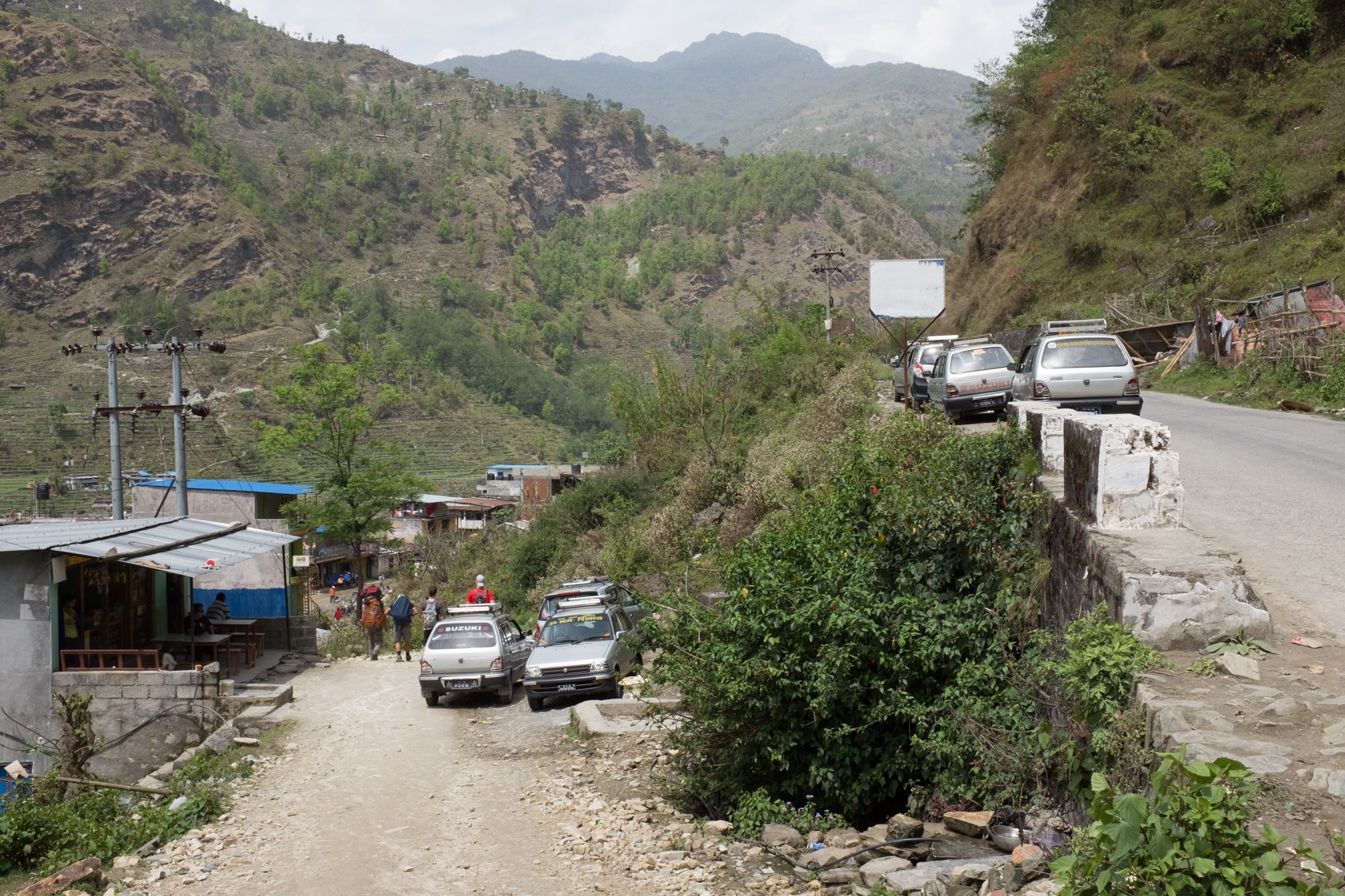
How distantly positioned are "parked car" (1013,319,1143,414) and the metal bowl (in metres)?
10.9

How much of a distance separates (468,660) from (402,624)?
6.08m

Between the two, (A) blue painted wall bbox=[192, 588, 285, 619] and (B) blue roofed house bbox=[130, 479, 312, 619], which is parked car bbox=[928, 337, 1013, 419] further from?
(A) blue painted wall bbox=[192, 588, 285, 619]

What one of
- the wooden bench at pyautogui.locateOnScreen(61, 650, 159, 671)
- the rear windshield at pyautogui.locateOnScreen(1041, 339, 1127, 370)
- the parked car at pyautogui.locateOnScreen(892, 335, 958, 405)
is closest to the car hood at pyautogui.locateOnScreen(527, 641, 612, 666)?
the wooden bench at pyautogui.locateOnScreen(61, 650, 159, 671)

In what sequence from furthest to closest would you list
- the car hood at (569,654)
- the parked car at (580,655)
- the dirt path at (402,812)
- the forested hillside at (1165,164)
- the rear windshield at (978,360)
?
the forested hillside at (1165,164) → the rear windshield at (978,360) → the car hood at (569,654) → the parked car at (580,655) → the dirt path at (402,812)

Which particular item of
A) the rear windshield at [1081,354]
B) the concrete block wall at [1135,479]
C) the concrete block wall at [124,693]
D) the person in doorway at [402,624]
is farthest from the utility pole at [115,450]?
the concrete block wall at [1135,479]

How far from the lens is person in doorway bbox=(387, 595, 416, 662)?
22.0m

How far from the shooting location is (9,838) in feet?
38.3

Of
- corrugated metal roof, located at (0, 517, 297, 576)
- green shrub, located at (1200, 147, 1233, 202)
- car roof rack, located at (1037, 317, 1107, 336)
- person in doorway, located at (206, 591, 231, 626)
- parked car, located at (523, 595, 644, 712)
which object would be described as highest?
green shrub, located at (1200, 147, 1233, 202)

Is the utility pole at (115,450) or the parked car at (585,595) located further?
the utility pole at (115,450)

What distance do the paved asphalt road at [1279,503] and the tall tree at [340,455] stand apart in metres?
25.8

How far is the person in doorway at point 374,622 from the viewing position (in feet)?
74.8

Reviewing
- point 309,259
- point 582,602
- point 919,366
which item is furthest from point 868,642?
point 309,259

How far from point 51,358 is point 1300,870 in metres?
119

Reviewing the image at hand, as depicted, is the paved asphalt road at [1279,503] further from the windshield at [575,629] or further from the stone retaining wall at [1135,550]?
the windshield at [575,629]
